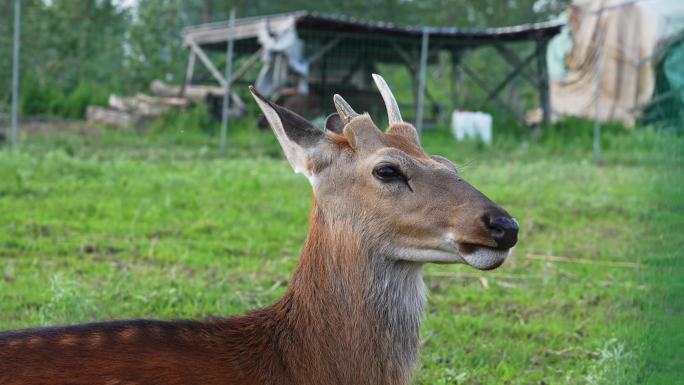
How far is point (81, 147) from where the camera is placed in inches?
560

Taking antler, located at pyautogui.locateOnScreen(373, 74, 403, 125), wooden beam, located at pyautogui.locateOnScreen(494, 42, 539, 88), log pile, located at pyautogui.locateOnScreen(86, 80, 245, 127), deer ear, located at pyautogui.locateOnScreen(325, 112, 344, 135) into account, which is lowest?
log pile, located at pyautogui.locateOnScreen(86, 80, 245, 127)

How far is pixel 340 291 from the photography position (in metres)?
3.70

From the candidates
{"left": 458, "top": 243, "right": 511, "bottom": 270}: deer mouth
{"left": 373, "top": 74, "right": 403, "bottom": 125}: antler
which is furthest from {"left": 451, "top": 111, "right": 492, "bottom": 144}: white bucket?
{"left": 458, "top": 243, "right": 511, "bottom": 270}: deer mouth

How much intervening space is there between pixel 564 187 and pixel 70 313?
7795mm

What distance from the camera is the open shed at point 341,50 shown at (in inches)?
676

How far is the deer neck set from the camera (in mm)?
3609

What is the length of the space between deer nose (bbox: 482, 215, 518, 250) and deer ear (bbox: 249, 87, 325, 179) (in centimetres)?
84

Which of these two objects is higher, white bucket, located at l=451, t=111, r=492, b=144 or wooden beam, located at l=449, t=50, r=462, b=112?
wooden beam, located at l=449, t=50, r=462, b=112

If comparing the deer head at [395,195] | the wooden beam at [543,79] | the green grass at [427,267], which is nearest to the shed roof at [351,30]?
the wooden beam at [543,79]

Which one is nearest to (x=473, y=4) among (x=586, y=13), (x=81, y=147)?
(x=586, y=13)

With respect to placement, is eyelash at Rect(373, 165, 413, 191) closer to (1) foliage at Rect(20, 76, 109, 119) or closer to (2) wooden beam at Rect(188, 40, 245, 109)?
(2) wooden beam at Rect(188, 40, 245, 109)

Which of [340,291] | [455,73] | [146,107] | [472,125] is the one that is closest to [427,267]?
[340,291]

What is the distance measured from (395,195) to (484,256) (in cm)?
46

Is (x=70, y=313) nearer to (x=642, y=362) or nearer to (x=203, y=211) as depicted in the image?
(x=642, y=362)
